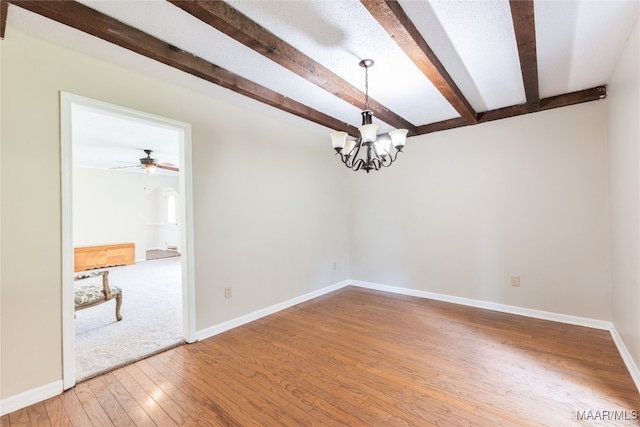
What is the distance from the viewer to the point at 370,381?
208 centimetres

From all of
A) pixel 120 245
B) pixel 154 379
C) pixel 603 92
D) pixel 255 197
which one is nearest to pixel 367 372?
pixel 154 379

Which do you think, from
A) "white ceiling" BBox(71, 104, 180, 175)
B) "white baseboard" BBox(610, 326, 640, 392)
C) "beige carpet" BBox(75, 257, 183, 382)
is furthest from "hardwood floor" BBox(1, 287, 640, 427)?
"white ceiling" BBox(71, 104, 180, 175)

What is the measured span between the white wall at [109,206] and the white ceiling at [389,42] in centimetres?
613

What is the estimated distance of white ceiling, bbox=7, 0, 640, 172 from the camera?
1731 mm

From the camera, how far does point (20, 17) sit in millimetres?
1740

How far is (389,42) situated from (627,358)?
3.05 m

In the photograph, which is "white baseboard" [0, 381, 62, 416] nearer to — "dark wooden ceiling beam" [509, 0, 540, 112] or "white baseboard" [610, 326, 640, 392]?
"dark wooden ceiling beam" [509, 0, 540, 112]

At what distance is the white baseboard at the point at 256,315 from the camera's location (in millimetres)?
2869

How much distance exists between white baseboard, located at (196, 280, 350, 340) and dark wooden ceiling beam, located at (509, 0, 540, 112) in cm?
349

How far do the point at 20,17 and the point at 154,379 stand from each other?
101 inches

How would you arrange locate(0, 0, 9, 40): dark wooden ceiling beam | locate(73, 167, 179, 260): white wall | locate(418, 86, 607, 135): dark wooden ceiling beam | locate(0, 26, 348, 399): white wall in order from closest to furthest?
locate(0, 0, 9, 40): dark wooden ceiling beam → locate(0, 26, 348, 399): white wall → locate(418, 86, 607, 135): dark wooden ceiling beam → locate(73, 167, 179, 260): white wall

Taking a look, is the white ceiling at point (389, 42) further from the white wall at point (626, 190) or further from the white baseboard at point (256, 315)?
the white baseboard at point (256, 315)

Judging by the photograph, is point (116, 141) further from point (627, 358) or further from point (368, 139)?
point (627, 358)

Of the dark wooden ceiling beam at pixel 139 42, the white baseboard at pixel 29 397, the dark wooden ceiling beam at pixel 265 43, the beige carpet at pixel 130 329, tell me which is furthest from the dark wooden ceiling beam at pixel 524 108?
the white baseboard at pixel 29 397
